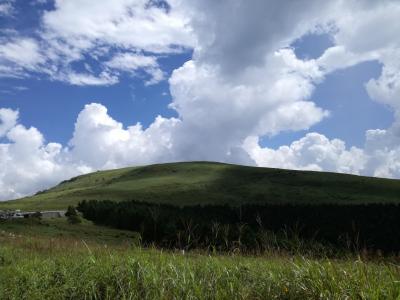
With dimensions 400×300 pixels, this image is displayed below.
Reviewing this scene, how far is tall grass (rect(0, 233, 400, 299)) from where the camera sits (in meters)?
7.44

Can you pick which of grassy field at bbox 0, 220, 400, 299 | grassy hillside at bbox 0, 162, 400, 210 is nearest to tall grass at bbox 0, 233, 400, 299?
grassy field at bbox 0, 220, 400, 299

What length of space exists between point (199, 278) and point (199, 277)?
102mm

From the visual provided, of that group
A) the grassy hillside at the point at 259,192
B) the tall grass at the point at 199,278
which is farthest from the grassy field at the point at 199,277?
the grassy hillside at the point at 259,192

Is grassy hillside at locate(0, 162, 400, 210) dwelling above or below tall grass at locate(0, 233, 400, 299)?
above

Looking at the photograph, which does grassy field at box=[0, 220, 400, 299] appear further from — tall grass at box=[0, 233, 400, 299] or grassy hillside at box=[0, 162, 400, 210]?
grassy hillside at box=[0, 162, 400, 210]

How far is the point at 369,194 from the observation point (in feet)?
566

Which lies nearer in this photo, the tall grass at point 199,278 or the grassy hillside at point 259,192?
the tall grass at point 199,278

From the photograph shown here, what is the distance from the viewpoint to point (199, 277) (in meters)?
9.39

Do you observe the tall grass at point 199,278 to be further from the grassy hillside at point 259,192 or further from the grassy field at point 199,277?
the grassy hillside at point 259,192

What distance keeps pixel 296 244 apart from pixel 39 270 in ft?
19.8

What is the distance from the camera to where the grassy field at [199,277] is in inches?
293

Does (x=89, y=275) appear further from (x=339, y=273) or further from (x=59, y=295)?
(x=339, y=273)

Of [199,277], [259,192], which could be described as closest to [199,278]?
[199,277]

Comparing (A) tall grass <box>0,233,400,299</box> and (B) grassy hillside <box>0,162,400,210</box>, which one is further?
(B) grassy hillside <box>0,162,400,210</box>
